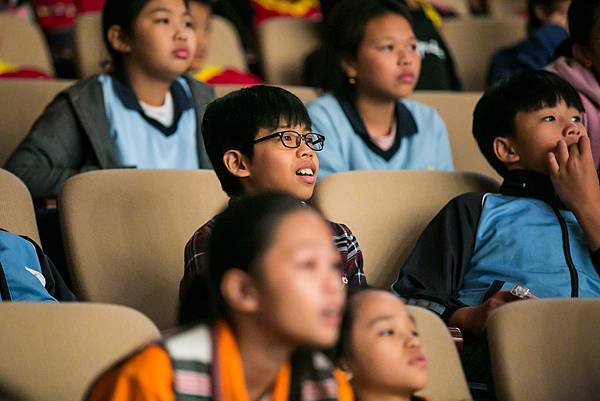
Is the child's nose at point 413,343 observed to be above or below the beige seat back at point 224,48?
above

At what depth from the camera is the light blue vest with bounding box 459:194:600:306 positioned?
2.51 metres

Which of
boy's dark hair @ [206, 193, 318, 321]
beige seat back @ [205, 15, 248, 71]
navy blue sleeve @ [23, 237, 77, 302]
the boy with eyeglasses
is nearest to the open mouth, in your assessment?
the boy with eyeglasses

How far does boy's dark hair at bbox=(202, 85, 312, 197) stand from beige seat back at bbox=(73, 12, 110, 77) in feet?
4.88

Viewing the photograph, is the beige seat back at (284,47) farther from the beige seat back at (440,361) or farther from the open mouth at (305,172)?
the beige seat back at (440,361)

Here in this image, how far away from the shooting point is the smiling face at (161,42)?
328cm

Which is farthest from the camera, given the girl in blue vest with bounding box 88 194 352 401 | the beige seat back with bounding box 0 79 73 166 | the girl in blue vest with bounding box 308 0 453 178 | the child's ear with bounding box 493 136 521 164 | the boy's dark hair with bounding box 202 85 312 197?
the beige seat back with bounding box 0 79 73 166

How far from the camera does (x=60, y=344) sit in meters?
1.77

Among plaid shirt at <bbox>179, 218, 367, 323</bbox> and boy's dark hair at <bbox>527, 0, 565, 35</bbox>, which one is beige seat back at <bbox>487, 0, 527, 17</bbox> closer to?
boy's dark hair at <bbox>527, 0, 565, 35</bbox>

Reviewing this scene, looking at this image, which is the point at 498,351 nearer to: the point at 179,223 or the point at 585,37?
the point at 179,223

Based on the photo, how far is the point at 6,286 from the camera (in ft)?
7.10

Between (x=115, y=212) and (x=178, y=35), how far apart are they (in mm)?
865

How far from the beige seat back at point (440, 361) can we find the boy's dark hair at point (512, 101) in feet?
2.67

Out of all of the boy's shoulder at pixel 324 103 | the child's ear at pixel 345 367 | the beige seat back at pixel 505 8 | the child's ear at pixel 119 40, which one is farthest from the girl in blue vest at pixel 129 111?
the beige seat back at pixel 505 8

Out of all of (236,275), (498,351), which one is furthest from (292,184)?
(236,275)
